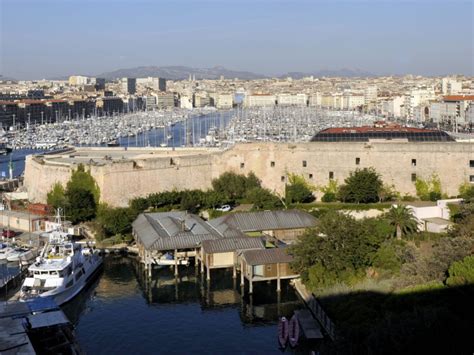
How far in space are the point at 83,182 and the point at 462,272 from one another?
15927 millimetres

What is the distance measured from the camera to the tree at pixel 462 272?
12289 mm

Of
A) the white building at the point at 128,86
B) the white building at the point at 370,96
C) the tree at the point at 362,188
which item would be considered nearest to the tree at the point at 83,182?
the tree at the point at 362,188

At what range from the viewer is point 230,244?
62.5 feet

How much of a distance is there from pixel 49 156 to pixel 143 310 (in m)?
15.2

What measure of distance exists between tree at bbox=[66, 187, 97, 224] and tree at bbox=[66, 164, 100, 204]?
427 mm

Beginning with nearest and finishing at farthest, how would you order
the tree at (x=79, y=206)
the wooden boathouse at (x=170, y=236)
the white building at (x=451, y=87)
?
the wooden boathouse at (x=170, y=236)
the tree at (x=79, y=206)
the white building at (x=451, y=87)

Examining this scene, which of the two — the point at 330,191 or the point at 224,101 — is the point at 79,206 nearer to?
the point at 330,191

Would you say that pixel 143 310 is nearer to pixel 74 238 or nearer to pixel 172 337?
pixel 172 337

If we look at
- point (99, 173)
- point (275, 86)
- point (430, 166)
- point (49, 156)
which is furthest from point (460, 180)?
point (275, 86)

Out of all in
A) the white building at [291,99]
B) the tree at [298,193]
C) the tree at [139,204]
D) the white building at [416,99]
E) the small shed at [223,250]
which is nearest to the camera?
the small shed at [223,250]

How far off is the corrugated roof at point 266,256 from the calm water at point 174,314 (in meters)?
0.71

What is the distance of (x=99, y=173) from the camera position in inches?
985

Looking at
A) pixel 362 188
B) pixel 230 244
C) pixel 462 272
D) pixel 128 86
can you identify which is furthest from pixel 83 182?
pixel 128 86

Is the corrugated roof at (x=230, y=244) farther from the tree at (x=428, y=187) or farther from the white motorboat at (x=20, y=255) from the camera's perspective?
the tree at (x=428, y=187)
